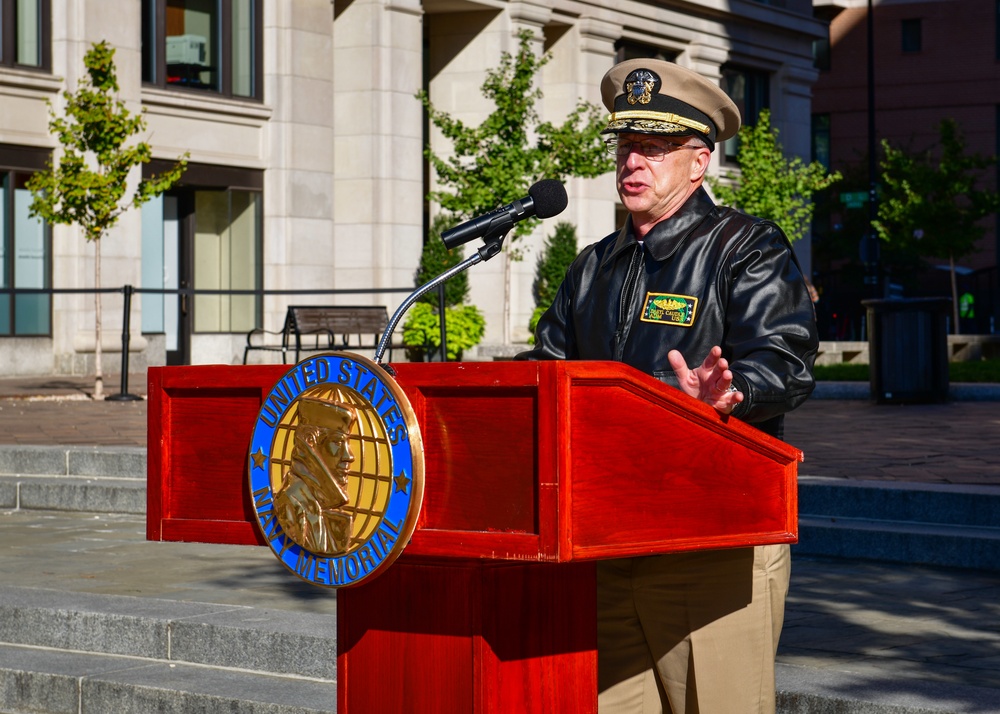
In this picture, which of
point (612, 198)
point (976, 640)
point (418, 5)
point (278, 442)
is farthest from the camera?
point (612, 198)

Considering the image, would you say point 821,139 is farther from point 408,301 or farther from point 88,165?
point 408,301

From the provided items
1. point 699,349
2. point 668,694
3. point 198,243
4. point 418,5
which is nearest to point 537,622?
point 668,694

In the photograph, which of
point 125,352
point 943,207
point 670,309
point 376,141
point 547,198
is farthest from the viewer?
point 943,207

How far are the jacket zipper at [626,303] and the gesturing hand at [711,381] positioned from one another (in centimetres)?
43

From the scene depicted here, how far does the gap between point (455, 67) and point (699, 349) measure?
93.5 feet

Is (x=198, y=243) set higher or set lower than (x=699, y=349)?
higher

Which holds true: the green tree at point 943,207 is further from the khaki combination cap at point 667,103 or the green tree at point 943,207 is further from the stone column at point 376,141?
the khaki combination cap at point 667,103

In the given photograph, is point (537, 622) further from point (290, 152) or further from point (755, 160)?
point (755, 160)

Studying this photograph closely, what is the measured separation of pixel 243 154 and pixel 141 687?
21706mm

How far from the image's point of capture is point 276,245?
27.4 meters

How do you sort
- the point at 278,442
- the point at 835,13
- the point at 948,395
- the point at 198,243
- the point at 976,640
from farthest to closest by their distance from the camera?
1. the point at 835,13
2. the point at 198,243
3. the point at 948,395
4. the point at 976,640
5. the point at 278,442

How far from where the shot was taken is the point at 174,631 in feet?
21.0

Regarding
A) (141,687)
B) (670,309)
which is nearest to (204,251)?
(141,687)

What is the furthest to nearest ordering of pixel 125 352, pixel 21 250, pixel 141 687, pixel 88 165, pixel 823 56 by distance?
1. pixel 823 56
2. pixel 21 250
3. pixel 88 165
4. pixel 125 352
5. pixel 141 687
